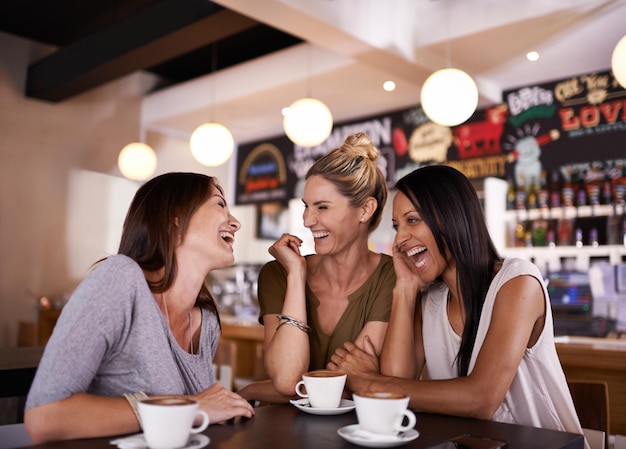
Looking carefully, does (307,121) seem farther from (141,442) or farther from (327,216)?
(141,442)

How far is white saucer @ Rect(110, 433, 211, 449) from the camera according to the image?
1087mm

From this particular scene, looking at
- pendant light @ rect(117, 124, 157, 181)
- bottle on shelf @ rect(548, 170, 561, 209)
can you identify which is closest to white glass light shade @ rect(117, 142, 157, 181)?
pendant light @ rect(117, 124, 157, 181)

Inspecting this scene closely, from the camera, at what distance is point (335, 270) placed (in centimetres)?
214

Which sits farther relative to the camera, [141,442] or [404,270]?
[404,270]

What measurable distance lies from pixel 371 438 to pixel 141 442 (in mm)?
419

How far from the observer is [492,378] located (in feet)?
5.20

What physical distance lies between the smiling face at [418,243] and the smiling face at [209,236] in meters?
0.55

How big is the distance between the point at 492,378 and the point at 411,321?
0.33 meters

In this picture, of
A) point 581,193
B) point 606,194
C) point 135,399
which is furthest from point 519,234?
point 135,399

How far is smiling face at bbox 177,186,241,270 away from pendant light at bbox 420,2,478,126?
2.70 meters

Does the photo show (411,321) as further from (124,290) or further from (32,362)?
(32,362)

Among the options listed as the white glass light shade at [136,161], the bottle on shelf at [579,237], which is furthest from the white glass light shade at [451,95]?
the white glass light shade at [136,161]

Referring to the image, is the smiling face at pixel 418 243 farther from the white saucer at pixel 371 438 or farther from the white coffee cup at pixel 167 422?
the white coffee cup at pixel 167 422

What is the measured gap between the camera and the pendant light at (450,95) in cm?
402
